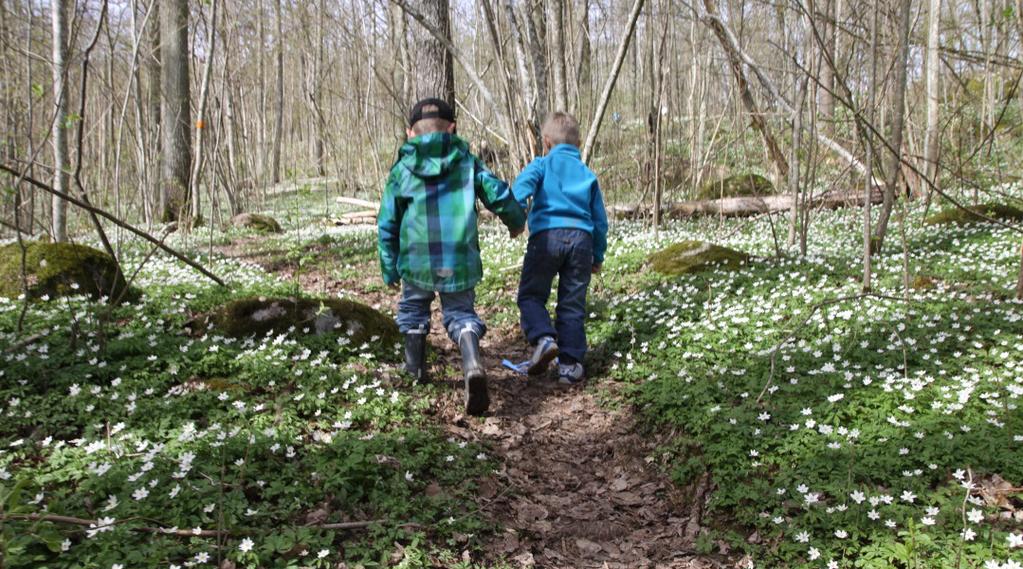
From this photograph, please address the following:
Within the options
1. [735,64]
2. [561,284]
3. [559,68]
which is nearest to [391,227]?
[561,284]

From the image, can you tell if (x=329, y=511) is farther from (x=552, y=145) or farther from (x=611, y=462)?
(x=552, y=145)

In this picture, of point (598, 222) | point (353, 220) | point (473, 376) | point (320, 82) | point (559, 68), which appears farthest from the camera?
point (353, 220)

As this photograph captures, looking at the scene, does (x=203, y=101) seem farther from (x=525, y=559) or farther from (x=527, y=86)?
(x=525, y=559)

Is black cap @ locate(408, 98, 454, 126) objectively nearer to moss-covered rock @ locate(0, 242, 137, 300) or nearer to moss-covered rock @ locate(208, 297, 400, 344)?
moss-covered rock @ locate(208, 297, 400, 344)

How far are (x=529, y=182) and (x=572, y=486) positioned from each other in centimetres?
260

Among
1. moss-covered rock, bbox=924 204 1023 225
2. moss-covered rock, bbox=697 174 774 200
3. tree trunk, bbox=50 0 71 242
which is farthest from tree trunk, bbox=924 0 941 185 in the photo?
tree trunk, bbox=50 0 71 242

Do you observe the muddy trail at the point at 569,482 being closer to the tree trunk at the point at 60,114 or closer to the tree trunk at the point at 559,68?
the tree trunk at the point at 559,68

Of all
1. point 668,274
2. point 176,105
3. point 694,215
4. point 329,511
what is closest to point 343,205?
point 176,105

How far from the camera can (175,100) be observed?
46.5ft

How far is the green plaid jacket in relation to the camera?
173 inches

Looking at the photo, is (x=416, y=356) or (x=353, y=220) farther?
(x=353, y=220)

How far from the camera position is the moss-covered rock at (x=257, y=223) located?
1373 cm

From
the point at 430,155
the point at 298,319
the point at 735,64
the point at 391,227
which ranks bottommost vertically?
the point at 298,319

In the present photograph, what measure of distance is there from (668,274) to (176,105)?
12.7 m
